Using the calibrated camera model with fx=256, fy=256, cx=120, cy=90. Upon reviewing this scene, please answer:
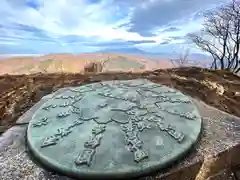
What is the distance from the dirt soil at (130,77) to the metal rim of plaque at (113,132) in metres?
0.57

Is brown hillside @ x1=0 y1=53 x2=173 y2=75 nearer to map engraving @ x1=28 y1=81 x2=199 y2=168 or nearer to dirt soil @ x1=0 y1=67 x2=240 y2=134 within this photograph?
dirt soil @ x1=0 y1=67 x2=240 y2=134

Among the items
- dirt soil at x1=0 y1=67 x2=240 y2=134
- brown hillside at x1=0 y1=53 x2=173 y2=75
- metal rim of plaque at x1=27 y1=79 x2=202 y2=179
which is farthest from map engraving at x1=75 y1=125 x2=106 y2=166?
brown hillside at x1=0 y1=53 x2=173 y2=75

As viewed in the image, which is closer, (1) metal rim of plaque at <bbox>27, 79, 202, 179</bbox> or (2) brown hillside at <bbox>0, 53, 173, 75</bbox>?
(1) metal rim of plaque at <bbox>27, 79, 202, 179</bbox>

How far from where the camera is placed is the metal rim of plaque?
4.84ft

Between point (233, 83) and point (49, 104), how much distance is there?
7.74 ft

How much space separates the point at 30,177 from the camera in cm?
154

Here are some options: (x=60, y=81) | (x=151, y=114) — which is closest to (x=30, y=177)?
(x=151, y=114)

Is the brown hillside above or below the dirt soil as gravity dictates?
below

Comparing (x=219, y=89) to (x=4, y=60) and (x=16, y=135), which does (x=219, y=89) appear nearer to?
(x=16, y=135)

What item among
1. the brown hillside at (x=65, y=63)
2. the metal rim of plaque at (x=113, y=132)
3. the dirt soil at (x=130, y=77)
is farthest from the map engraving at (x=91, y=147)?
the brown hillside at (x=65, y=63)

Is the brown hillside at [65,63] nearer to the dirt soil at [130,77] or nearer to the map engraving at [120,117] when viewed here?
the dirt soil at [130,77]

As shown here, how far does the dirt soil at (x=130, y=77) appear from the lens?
103 inches

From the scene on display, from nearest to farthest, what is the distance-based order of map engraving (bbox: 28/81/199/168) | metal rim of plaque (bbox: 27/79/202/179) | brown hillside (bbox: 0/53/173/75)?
metal rim of plaque (bbox: 27/79/202/179), map engraving (bbox: 28/81/199/168), brown hillside (bbox: 0/53/173/75)

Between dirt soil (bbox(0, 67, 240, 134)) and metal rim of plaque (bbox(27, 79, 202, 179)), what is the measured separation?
569mm
